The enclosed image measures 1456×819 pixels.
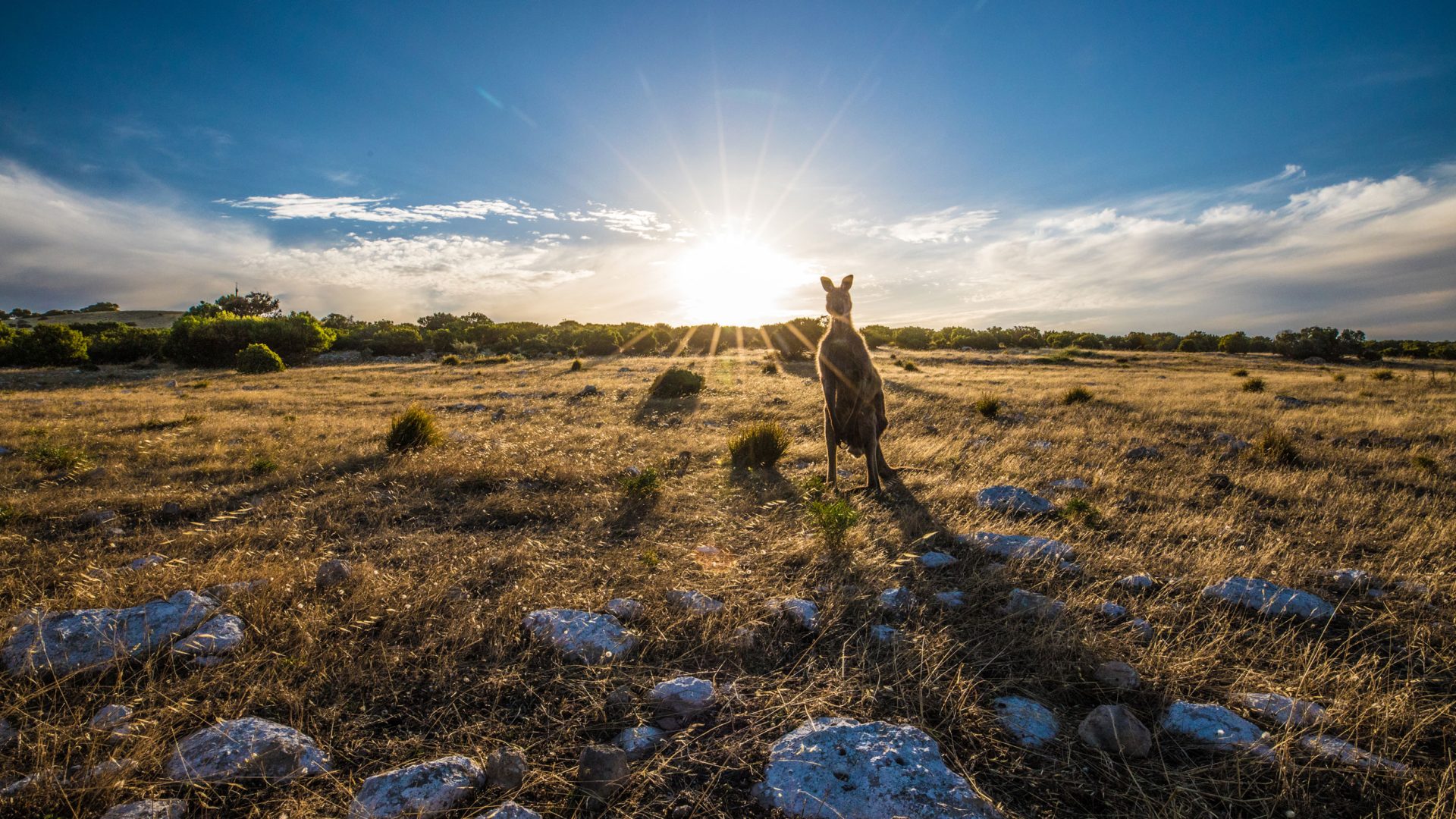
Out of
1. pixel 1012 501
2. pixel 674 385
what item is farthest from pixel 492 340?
pixel 1012 501

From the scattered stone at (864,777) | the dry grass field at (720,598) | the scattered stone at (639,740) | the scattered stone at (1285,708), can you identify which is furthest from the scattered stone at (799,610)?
the scattered stone at (1285,708)

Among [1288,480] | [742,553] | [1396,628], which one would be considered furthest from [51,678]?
[1288,480]

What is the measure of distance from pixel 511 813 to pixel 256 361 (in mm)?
29646

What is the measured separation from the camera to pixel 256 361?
950 inches

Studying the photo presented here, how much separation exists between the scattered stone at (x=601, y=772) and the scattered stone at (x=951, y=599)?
2273 mm

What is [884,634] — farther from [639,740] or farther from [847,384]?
[847,384]

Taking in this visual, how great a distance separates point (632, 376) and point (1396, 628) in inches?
758

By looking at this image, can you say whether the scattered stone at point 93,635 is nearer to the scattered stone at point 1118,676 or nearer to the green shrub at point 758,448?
the scattered stone at point 1118,676

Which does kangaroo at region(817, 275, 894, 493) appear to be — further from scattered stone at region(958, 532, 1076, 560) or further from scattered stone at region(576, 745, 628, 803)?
scattered stone at region(576, 745, 628, 803)

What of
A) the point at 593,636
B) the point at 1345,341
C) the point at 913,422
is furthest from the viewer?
the point at 1345,341

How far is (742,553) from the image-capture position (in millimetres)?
4578

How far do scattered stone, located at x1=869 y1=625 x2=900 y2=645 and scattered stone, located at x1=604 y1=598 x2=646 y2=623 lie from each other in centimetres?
136

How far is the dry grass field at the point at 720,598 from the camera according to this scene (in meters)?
2.21

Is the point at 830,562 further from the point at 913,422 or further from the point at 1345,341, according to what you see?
the point at 1345,341
